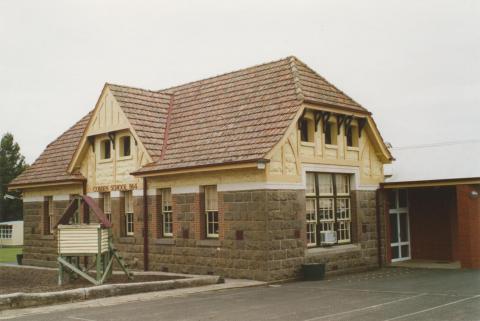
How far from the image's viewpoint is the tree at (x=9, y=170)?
6038 cm

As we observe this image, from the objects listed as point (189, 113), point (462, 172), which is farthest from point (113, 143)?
point (462, 172)

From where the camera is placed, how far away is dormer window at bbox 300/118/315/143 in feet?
65.8

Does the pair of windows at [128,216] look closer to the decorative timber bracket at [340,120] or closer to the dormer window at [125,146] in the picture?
the dormer window at [125,146]

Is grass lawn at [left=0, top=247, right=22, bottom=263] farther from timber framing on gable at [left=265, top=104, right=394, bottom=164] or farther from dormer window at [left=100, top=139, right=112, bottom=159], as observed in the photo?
timber framing on gable at [left=265, top=104, right=394, bottom=164]

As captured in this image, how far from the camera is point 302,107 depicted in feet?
62.2

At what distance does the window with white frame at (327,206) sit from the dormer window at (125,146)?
24.8 feet

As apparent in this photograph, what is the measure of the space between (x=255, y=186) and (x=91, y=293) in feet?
19.4

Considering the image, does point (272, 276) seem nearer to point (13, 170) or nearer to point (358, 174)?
point (358, 174)

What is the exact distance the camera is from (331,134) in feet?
69.6

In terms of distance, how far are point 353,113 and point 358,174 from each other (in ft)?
7.65

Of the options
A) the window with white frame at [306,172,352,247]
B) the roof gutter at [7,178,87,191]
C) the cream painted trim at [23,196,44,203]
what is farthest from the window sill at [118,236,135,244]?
the window with white frame at [306,172,352,247]

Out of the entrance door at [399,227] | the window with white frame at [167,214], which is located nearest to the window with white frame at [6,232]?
the window with white frame at [167,214]

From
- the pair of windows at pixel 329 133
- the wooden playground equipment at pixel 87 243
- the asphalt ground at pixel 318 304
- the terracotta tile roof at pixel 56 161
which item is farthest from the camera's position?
the terracotta tile roof at pixel 56 161

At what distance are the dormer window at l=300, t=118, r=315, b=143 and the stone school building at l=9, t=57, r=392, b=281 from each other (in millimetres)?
37
